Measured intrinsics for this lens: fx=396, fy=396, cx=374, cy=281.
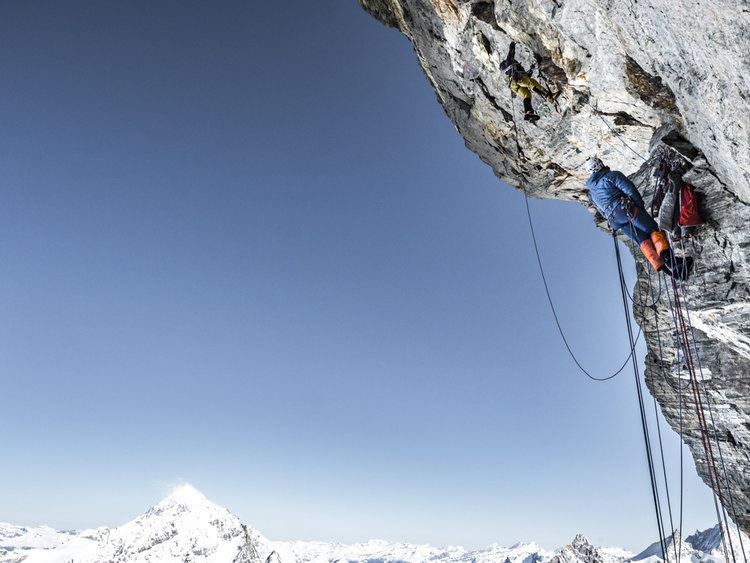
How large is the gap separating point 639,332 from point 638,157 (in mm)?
4525

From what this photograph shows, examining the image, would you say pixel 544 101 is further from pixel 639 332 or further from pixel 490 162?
pixel 639 332

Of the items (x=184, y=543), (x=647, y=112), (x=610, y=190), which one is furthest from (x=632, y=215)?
(x=184, y=543)

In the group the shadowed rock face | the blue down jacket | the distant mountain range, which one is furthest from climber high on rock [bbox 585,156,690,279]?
the distant mountain range

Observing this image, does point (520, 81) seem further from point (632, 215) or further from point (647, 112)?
point (632, 215)

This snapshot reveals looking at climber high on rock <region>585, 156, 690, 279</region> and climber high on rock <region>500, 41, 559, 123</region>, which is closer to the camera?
climber high on rock <region>585, 156, 690, 279</region>

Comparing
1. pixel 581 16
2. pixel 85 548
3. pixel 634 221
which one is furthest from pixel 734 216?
pixel 85 548

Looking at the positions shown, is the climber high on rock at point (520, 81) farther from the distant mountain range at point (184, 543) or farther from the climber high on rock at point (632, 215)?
the distant mountain range at point (184, 543)

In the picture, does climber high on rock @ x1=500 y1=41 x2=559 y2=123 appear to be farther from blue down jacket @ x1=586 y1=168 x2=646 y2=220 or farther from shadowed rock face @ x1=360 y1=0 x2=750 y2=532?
blue down jacket @ x1=586 y1=168 x2=646 y2=220

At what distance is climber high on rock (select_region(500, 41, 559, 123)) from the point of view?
9.58m

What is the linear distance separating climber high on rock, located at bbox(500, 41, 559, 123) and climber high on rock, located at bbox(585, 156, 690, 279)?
104 inches

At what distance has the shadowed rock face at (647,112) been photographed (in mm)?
5371

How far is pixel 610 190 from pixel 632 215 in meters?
0.65

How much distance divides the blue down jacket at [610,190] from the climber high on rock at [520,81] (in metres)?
2.83

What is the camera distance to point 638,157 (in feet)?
30.9
